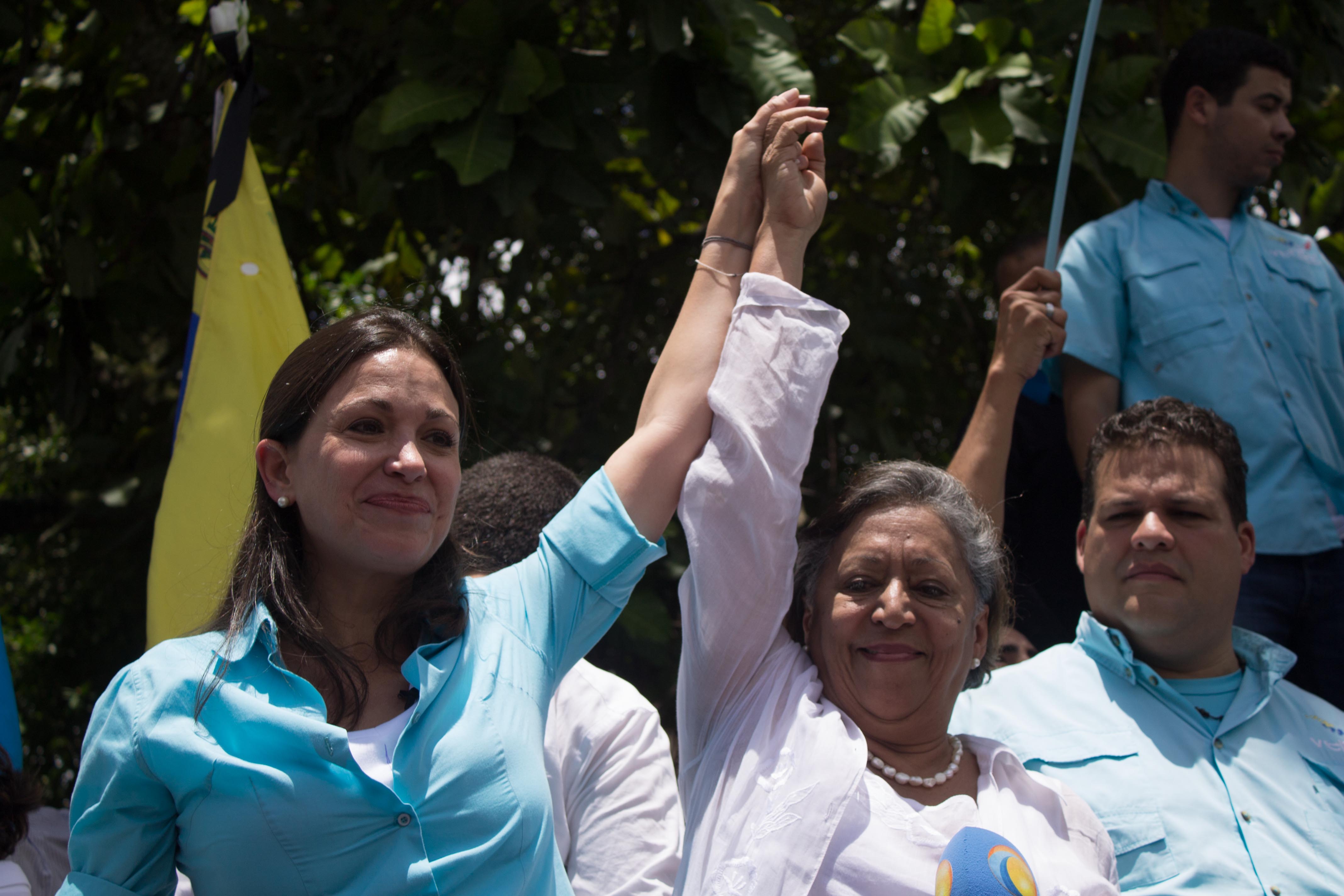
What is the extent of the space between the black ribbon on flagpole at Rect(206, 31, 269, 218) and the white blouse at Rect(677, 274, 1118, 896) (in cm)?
191

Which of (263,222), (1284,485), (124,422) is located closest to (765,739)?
(1284,485)

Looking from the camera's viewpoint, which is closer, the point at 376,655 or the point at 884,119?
the point at 376,655

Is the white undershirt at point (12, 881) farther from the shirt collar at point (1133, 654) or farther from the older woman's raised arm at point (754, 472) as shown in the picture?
the shirt collar at point (1133, 654)

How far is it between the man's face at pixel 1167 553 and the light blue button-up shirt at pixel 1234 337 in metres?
0.39

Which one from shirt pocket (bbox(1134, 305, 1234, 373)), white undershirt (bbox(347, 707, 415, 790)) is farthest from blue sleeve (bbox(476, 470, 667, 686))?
shirt pocket (bbox(1134, 305, 1234, 373))

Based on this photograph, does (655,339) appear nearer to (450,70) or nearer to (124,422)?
(450,70)

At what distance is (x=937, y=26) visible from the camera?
11.9 ft

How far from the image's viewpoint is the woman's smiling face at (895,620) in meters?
1.99

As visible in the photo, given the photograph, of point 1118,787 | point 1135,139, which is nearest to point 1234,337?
point 1135,139

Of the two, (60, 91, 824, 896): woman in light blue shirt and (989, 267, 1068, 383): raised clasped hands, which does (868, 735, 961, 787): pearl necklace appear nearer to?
(60, 91, 824, 896): woman in light blue shirt

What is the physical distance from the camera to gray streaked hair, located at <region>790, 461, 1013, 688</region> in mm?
2111

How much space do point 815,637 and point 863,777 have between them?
0.30 metres

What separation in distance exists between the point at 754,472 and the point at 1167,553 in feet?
3.88

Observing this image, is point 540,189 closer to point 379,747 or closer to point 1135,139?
point 1135,139
